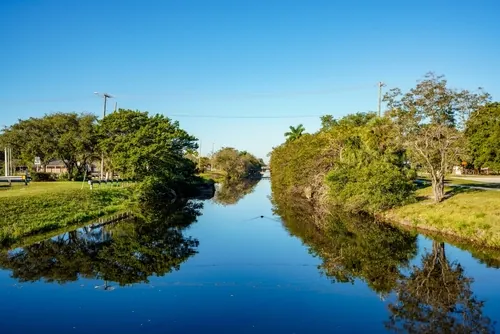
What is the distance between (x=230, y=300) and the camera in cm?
1667

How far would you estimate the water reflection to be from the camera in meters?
14.6

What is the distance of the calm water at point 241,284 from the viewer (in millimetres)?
14414

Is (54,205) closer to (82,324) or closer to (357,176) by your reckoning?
(82,324)

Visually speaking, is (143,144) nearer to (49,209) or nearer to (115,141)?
(115,141)

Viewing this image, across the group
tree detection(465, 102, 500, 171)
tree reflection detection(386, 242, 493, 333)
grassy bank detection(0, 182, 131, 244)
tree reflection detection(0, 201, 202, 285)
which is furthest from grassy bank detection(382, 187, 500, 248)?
grassy bank detection(0, 182, 131, 244)

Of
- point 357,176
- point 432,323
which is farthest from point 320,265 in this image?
point 357,176

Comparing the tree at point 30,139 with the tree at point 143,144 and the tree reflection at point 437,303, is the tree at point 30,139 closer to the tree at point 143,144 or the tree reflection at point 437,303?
the tree at point 143,144

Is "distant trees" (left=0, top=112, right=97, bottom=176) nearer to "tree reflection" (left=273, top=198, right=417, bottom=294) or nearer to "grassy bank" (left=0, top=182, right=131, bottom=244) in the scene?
"grassy bank" (left=0, top=182, right=131, bottom=244)

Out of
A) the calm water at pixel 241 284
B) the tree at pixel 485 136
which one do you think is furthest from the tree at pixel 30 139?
the tree at pixel 485 136

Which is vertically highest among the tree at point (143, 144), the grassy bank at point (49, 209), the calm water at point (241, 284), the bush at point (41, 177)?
the tree at point (143, 144)

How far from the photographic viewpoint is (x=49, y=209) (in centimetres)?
3325

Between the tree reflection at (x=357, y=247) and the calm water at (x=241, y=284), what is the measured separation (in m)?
0.09

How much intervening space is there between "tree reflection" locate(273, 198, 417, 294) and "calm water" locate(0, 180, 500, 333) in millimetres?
94

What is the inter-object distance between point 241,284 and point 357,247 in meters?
10.4
